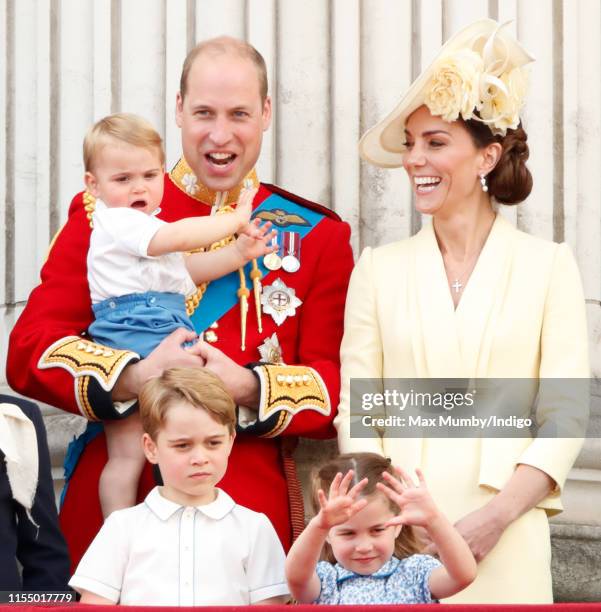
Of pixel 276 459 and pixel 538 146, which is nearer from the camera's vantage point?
pixel 276 459

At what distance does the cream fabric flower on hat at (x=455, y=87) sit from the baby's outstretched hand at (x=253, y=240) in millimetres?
523

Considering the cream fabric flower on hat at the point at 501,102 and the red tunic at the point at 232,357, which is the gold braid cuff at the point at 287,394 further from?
the cream fabric flower on hat at the point at 501,102

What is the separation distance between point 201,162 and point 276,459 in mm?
806

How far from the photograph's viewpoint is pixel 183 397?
5.01m

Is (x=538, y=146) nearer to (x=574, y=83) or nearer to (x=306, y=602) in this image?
(x=574, y=83)

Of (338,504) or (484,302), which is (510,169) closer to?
(484,302)

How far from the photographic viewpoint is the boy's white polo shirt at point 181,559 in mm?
4902

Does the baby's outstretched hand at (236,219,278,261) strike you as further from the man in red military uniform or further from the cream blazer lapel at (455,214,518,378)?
the cream blazer lapel at (455,214,518,378)

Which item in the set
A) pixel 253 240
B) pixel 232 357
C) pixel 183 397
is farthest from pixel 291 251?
pixel 183 397

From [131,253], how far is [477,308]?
34.3 inches

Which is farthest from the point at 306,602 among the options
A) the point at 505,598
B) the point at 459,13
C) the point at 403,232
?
the point at 459,13

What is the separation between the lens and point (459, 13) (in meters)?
6.42

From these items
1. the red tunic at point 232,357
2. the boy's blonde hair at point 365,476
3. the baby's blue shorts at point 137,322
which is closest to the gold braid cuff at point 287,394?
the red tunic at point 232,357

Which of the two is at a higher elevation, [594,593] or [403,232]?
[403,232]
